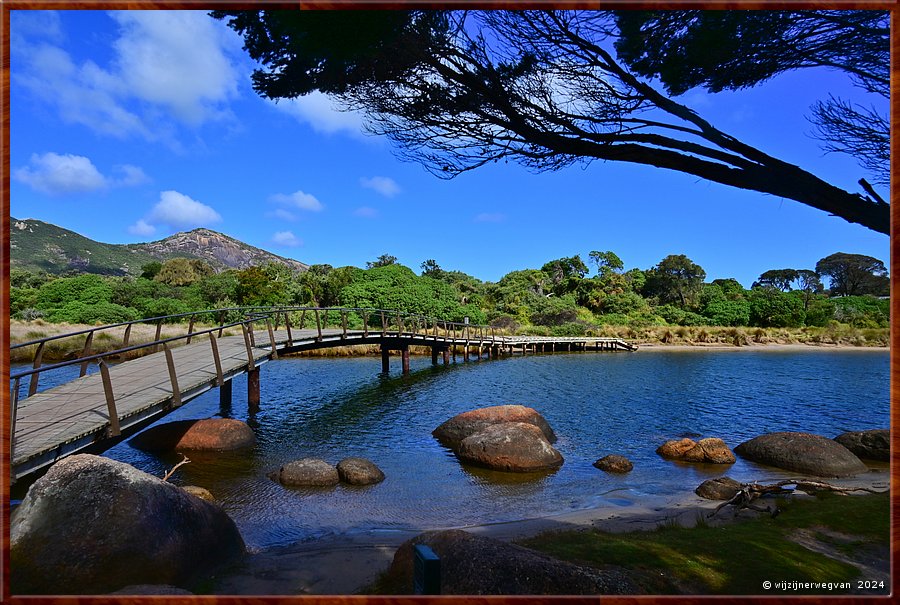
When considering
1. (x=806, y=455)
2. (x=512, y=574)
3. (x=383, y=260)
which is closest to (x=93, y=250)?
(x=383, y=260)

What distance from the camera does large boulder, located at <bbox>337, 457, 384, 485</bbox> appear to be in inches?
324

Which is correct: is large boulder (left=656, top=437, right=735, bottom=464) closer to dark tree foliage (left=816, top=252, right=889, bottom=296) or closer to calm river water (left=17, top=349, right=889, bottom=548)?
calm river water (left=17, top=349, right=889, bottom=548)

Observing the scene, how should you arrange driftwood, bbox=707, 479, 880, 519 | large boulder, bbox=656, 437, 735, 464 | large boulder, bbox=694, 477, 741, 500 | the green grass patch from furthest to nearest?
large boulder, bbox=656, 437, 735, 464 → large boulder, bbox=694, 477, 741, 500 → driftwood, bbox=707, 479, 880, 519 → the green grass patch

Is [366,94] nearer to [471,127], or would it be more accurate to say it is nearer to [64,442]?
[471,127]

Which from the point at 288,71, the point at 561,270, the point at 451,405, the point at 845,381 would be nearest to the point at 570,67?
the point at 288,71

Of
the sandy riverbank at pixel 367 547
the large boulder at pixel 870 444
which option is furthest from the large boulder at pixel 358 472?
the large boulder at pixel 870 444

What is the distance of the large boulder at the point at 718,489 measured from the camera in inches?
300

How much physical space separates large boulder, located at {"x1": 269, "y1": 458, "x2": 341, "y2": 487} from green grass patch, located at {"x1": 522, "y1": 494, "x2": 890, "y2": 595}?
3.82m

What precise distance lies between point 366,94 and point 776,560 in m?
5.05

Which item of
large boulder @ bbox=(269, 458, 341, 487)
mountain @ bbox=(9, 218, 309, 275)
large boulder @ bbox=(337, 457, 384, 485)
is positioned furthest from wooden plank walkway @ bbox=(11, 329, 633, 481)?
large boulder @ bbox=(337, 457, 384, 485)

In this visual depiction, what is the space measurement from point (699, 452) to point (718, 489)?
230 cm

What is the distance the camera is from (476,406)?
1519 cm

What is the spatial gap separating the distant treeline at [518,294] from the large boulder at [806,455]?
20.1 metres

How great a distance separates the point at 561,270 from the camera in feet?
174
